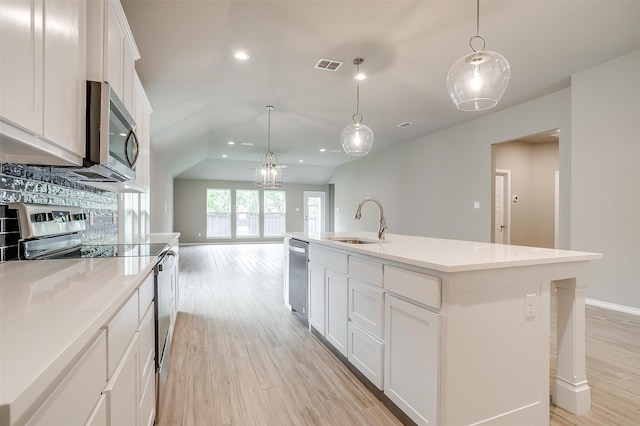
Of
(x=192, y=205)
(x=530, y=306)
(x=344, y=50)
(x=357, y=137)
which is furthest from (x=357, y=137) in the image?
(x=192, y=205)

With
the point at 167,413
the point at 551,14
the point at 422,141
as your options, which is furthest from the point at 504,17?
the point at 422,141

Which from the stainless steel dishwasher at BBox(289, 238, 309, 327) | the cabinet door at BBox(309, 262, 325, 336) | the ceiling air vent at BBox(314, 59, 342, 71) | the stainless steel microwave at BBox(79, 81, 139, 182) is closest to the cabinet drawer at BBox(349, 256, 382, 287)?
the cabinet door at BBox(309, 262, 325, 336)

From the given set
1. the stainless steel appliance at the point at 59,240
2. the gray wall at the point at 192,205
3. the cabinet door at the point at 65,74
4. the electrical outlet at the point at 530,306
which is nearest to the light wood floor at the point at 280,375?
the stainless steel appliance at the point at 59,240

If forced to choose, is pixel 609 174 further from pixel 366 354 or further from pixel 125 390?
pixel 125 390

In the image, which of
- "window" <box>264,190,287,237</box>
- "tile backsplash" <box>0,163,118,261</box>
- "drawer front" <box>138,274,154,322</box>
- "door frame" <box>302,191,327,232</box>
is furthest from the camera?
"door frame" <box>302,191,327,232</box>

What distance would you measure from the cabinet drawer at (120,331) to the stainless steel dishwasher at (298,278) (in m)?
1.99

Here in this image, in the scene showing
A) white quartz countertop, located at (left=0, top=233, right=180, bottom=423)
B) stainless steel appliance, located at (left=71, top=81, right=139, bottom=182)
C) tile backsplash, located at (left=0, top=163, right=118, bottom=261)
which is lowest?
white quartz countertop, located at (left=0, top=233, right=180, bottom=423)

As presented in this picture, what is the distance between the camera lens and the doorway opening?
656 centimetres

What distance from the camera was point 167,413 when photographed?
1808 millimetres

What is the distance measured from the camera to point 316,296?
2861 mm

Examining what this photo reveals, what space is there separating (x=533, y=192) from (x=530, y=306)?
248 inches

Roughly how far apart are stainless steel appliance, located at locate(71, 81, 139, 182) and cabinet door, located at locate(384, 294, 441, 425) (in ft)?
5.43

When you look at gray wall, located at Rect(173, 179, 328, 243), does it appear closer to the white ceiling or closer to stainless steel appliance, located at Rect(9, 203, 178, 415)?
the white ceiling

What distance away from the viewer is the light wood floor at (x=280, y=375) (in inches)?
70.7
